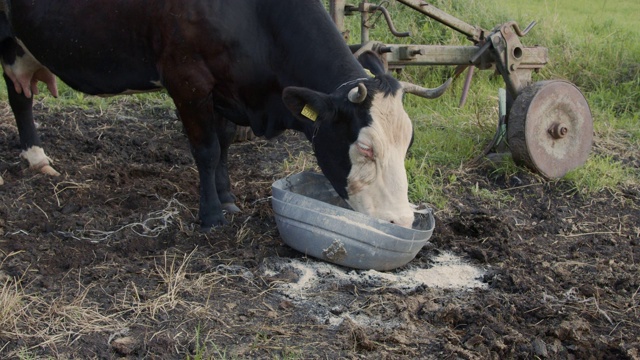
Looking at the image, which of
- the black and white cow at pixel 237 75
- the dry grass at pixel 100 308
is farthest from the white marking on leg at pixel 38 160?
the dry grass at pixel 100 308

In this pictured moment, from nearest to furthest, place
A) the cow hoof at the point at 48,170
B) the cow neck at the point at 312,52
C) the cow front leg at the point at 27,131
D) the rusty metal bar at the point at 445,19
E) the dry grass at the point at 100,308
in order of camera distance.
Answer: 1. the dry grass at the point at 100,308
2. the cow neck at the point at 312,52
3. the cow hoof at the point at 48,170
4. the cow front leg at the point at 27,131
5. the rusty metal bar at the point at 445,19

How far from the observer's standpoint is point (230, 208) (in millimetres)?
5523

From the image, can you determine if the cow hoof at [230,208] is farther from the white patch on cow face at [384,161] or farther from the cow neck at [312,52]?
the white patch on cow face at [384,161]

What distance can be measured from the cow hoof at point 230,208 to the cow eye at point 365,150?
4.48 feet

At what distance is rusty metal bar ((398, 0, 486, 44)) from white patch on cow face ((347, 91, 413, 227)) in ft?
6.75

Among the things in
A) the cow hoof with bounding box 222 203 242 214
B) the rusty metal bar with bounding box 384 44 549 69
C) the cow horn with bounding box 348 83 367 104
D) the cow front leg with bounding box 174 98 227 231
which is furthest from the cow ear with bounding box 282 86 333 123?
the rusty metal bar with bounding box 384 44 549 69

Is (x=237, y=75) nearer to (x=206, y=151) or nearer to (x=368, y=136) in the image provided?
(x=206, y=151)

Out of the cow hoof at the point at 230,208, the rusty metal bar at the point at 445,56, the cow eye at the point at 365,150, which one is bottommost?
the cow hoof at the point at 230,208

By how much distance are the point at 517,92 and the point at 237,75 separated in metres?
2.60

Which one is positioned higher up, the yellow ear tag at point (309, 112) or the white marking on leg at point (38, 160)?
the yellow ear tag at point (309, 112)

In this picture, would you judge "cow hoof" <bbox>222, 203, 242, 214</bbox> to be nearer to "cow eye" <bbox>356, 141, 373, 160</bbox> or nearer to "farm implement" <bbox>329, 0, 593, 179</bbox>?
"cow eye" <bbox>356, 141, 373, 160</bbox>

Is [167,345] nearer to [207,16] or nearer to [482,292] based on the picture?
[482,292]

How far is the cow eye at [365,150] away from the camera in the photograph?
14.5ft

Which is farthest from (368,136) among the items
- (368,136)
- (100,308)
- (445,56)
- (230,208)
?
(445,56)
